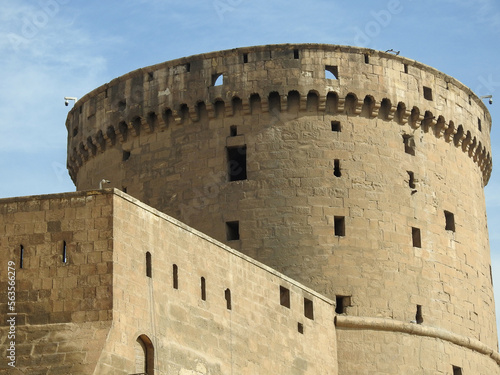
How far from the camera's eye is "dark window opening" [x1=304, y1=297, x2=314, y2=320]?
26.2m

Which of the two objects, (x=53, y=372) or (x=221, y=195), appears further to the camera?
(x=221, y=195)

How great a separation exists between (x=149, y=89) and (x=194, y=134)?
155 cm

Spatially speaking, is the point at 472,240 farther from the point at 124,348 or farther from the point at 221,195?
the point at 124,348

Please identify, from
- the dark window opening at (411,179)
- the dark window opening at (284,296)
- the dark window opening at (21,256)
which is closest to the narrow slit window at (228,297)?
the dark window opening at (284,296)

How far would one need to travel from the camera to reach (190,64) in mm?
29500

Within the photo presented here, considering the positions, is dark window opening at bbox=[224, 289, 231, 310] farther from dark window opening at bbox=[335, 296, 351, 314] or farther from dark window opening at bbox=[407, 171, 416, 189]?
dark window opening at bbox=[407, 171, 416, 189]

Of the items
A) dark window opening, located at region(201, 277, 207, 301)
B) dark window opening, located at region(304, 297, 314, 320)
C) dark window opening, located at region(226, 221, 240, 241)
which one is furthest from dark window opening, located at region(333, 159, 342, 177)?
dark window opening, located at region(201, 277, 207, 301)

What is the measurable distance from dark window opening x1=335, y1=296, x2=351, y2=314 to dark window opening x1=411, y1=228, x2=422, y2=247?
209 cm

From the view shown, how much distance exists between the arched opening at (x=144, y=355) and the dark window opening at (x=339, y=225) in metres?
8.07

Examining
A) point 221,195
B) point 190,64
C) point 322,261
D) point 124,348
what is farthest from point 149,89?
point 124,348

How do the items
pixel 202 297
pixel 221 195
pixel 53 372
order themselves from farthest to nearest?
pixel 221 195
pixel 202 297
pixel 53 372

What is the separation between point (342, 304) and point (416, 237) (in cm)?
234

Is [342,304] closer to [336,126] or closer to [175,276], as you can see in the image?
[336,126]

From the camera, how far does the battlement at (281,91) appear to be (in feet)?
94.9
